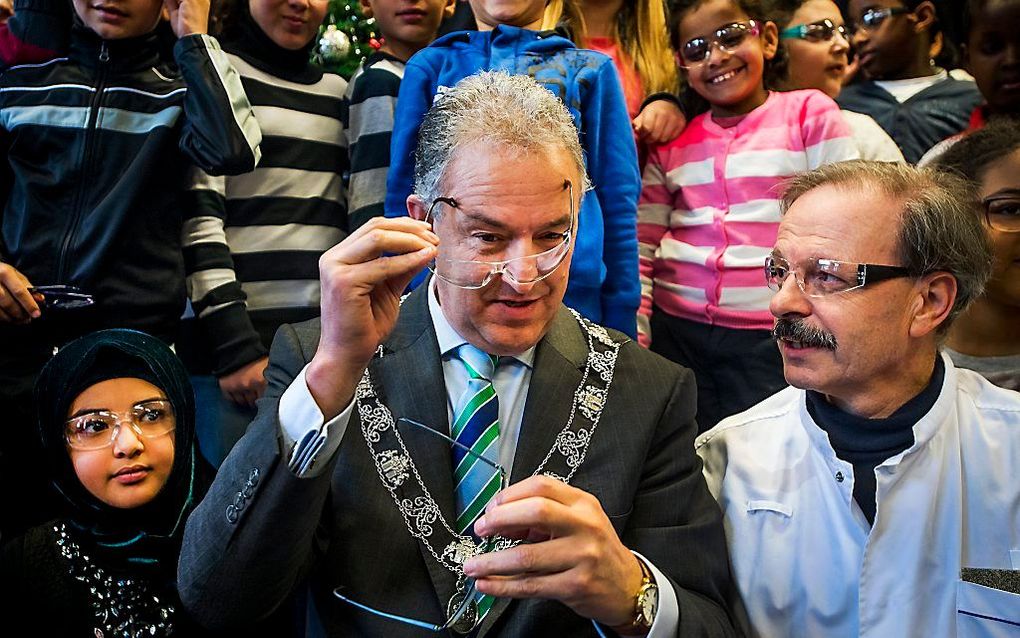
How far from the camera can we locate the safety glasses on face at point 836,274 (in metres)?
2.10

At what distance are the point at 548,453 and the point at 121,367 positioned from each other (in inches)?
46.6

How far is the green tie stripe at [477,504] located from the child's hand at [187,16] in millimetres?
1774

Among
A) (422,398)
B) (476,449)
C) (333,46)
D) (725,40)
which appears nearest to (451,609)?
(476,449)

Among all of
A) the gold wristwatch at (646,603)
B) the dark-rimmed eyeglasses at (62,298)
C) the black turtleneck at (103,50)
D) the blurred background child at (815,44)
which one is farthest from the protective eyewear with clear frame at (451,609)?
the blurred background child at (815,44)

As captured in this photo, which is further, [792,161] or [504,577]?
[792,161]

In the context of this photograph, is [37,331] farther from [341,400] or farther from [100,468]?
[341,400]

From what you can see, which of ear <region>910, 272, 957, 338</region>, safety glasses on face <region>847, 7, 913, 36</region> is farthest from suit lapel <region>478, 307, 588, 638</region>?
safety glasses on face <region>847, 7, 913, 36</region>

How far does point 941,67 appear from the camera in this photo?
418 centimetres

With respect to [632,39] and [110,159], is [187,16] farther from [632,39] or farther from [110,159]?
[632,39]

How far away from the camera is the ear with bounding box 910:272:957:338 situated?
7.06 ft

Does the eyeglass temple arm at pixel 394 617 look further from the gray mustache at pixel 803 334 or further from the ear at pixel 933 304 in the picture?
the ear at pixel 933 304

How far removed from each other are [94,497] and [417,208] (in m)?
1.09

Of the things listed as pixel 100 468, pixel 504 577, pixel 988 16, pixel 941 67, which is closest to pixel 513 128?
pixel 504 577

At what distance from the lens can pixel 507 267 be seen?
2.05 meters
